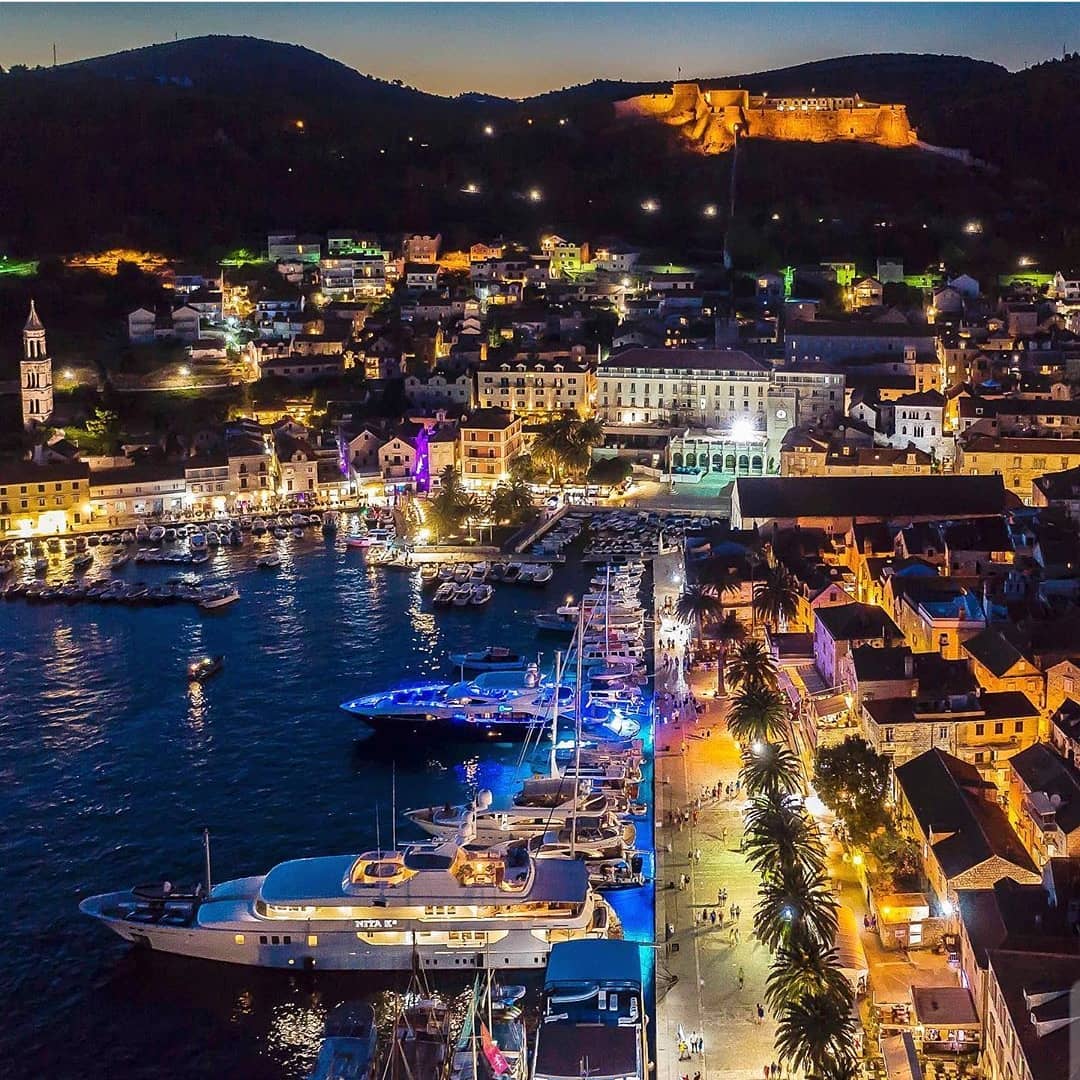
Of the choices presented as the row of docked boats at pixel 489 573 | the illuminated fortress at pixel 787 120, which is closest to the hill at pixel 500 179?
the illuminated fortress at pixel 787 120

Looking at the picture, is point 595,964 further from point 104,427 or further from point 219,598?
point 104,427

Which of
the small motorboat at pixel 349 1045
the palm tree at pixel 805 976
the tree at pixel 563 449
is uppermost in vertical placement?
the tree at pixel 563 449

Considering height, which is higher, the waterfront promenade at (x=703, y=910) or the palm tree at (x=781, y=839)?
the palm tree at (x=781, y=839)

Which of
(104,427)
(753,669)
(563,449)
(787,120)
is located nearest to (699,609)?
(753,669)

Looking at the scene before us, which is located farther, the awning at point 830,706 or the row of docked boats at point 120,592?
the row of docked boats at point 120,592

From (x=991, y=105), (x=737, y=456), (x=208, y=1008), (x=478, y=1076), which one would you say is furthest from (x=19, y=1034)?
(x=991, y=105)

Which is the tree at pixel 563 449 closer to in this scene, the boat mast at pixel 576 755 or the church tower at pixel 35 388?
the boat mast at pixel 576 755

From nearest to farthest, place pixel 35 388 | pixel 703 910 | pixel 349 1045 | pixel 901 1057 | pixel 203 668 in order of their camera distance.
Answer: pixel 901 1057 → pixel 349 1045 → pixel 703 910 → pixel 203 668 → pixel 35 388

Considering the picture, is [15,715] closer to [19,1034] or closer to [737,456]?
[19,1034]
